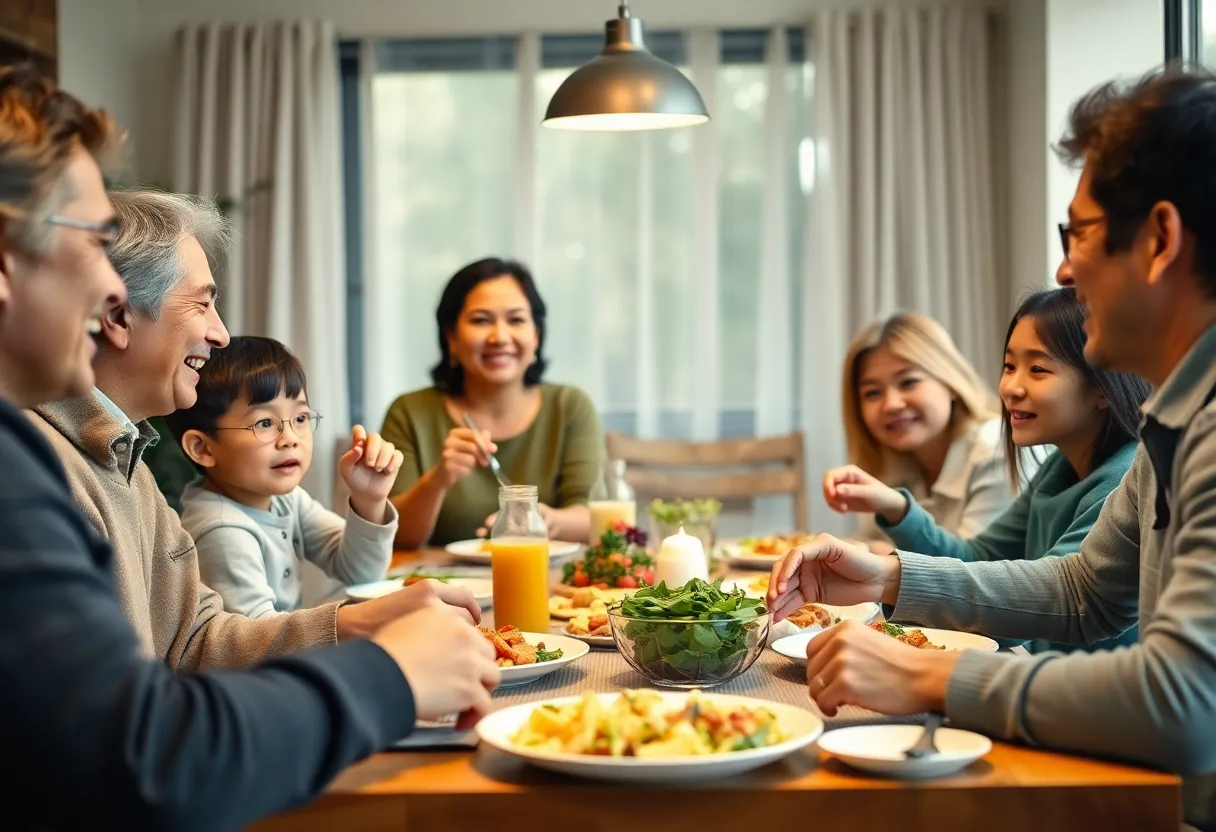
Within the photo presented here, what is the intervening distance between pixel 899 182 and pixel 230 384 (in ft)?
9.77

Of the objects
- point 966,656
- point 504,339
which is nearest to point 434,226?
point 504,339

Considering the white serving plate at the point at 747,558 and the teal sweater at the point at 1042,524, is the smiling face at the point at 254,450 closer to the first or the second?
the white serving plate at the point at 747,558

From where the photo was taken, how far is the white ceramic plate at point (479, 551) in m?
2.69

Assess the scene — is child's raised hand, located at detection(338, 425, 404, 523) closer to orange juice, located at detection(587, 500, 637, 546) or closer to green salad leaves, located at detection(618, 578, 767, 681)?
orange juice, located at detection(587, 500, 637, 546)

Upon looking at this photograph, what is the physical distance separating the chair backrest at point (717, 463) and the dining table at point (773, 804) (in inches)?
107

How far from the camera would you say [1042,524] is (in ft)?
6.82

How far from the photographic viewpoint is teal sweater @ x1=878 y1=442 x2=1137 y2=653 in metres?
1.86

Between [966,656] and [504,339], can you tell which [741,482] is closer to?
[504,339]

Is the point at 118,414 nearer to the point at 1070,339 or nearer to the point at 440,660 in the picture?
the point at 440,660

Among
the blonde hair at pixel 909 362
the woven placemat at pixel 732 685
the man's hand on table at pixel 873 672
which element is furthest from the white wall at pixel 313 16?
the man's hand on table at pixel 873 672

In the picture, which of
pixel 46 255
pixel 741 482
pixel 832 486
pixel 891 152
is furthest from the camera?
pixel 891 152

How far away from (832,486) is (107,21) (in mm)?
3425

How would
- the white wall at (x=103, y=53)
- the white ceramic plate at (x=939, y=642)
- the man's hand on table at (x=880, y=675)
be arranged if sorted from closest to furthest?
the man's hand on table at (x=880, y=675) < the white ceramic plate at (x=939, y=642) < the white wall at (x=103, y=53)

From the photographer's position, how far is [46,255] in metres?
1.03
